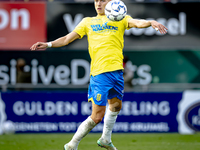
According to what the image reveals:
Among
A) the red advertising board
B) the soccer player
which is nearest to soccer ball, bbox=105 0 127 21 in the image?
the soccer player

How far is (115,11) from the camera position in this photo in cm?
529

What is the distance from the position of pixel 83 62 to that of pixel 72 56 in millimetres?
502

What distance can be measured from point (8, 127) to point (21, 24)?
11.2ft

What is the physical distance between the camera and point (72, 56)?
43.2ft

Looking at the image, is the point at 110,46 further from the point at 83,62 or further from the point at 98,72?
the point at 83,62

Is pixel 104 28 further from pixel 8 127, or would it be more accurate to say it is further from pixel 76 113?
pixel 8 127

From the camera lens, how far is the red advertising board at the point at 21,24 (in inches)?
448

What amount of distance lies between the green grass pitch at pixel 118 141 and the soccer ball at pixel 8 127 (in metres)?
0.25

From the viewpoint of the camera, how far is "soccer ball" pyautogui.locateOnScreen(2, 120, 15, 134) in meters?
9.44

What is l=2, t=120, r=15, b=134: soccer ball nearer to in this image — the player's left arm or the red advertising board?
the red advertising board

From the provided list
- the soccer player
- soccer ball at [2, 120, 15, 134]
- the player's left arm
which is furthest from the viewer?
soccer ball at [2, 120, 15, 134]

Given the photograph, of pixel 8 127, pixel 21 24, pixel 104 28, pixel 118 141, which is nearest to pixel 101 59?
pixel 104 28

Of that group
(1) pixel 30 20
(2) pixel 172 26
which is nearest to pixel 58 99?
(1) pixel 30 20

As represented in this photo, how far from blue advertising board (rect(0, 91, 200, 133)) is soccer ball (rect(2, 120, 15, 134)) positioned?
0.09 meters
